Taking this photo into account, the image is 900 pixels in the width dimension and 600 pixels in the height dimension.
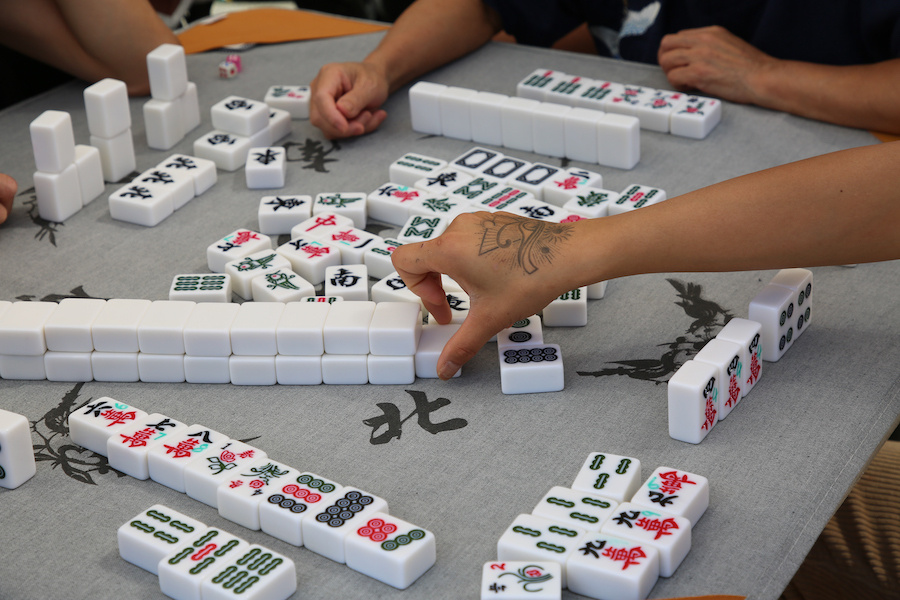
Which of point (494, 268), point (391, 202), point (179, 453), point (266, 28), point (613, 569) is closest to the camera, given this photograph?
point (613, 569)

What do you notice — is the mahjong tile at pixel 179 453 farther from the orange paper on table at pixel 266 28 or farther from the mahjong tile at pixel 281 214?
the orange paper on table at pixel 266 28

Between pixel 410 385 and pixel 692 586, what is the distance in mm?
515

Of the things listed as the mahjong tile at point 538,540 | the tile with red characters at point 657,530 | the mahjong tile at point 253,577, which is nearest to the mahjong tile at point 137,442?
the mahjong tile at point 253,577


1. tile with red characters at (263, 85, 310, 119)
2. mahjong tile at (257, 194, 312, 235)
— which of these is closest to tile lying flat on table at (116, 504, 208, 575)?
mahjong tile at (257, 194, 312, 235)

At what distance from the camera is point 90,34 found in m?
2.10

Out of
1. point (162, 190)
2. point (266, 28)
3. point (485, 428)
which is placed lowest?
point (485, 428)

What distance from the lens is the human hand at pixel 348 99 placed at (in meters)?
1.95

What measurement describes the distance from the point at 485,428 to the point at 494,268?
0.74ft

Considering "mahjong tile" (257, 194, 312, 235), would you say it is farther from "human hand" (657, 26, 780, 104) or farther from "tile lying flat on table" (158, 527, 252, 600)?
"human hand" (657, 26, 780, 104)

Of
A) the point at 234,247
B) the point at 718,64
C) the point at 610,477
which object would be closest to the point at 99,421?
the point at 234,247

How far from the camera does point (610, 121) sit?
1.81 meters

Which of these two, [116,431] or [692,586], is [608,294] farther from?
[116,431]

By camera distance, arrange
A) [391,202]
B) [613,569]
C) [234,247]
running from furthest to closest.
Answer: [391,202] < [234,247] < [613,569]

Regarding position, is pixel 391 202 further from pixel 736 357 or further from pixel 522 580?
pixel 522 580
